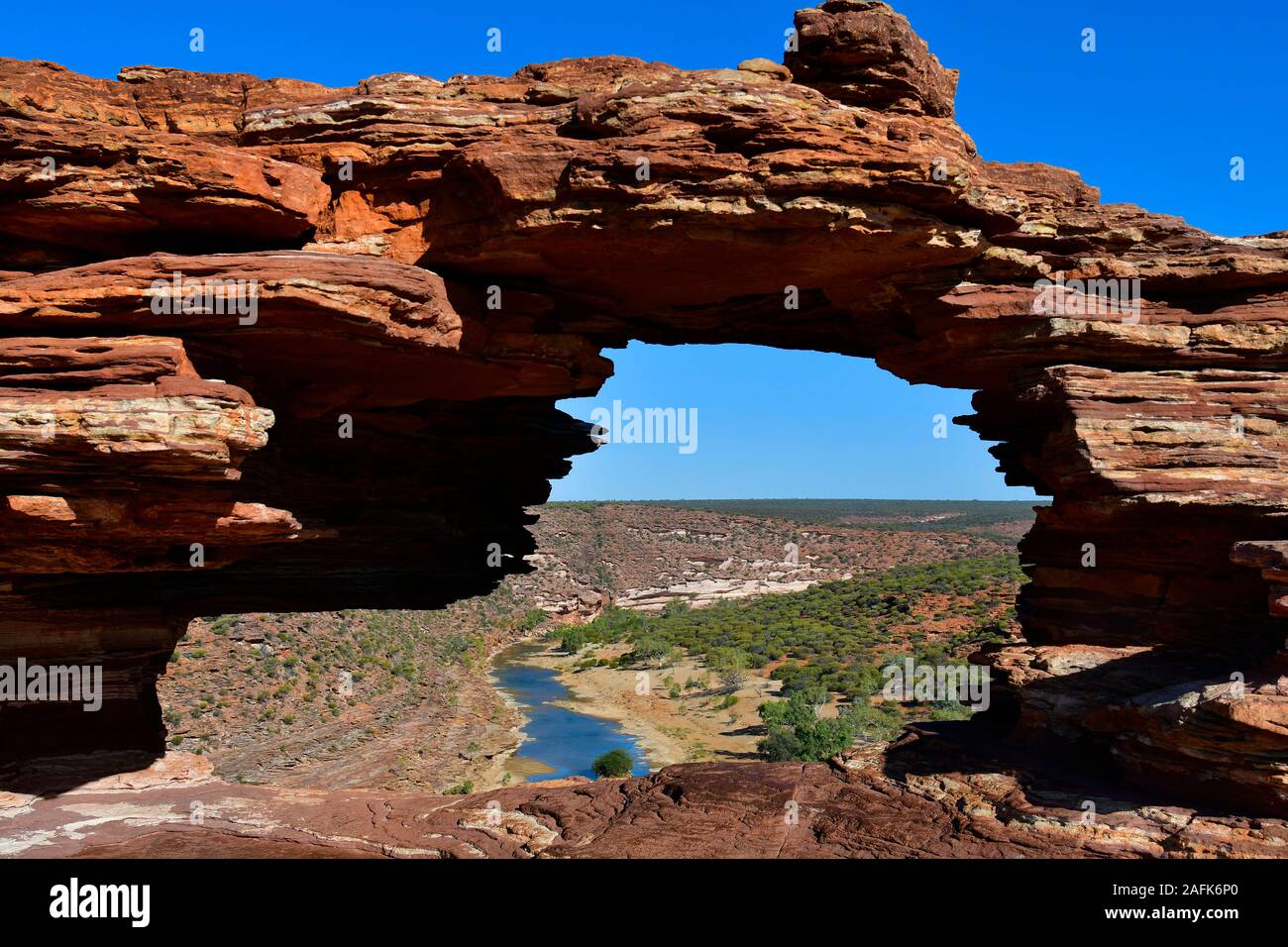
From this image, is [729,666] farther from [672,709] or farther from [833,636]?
[833,636]

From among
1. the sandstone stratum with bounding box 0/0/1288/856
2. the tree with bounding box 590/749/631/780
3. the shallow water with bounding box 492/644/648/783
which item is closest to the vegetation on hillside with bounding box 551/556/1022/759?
the tree with bounding box 590/749/631/780

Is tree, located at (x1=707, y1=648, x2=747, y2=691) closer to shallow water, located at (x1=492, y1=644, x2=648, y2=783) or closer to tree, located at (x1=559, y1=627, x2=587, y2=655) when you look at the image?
shallow water, located at (x1=492, y1=644, x2=648, y2=783)

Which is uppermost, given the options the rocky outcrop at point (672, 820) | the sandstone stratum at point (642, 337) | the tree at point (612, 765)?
the sandstone stratum at point (642, 337)

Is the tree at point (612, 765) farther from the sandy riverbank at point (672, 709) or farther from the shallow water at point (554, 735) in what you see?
the sandy riverbank at point (672, 709)

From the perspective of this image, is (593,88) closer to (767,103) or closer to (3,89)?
(767,103)

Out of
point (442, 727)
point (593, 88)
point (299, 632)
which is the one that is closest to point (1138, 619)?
point (593, 88)

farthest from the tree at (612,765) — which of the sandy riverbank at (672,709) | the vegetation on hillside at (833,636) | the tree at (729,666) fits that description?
the tree at (729,666)

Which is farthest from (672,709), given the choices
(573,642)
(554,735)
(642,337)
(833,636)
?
(642,337)
